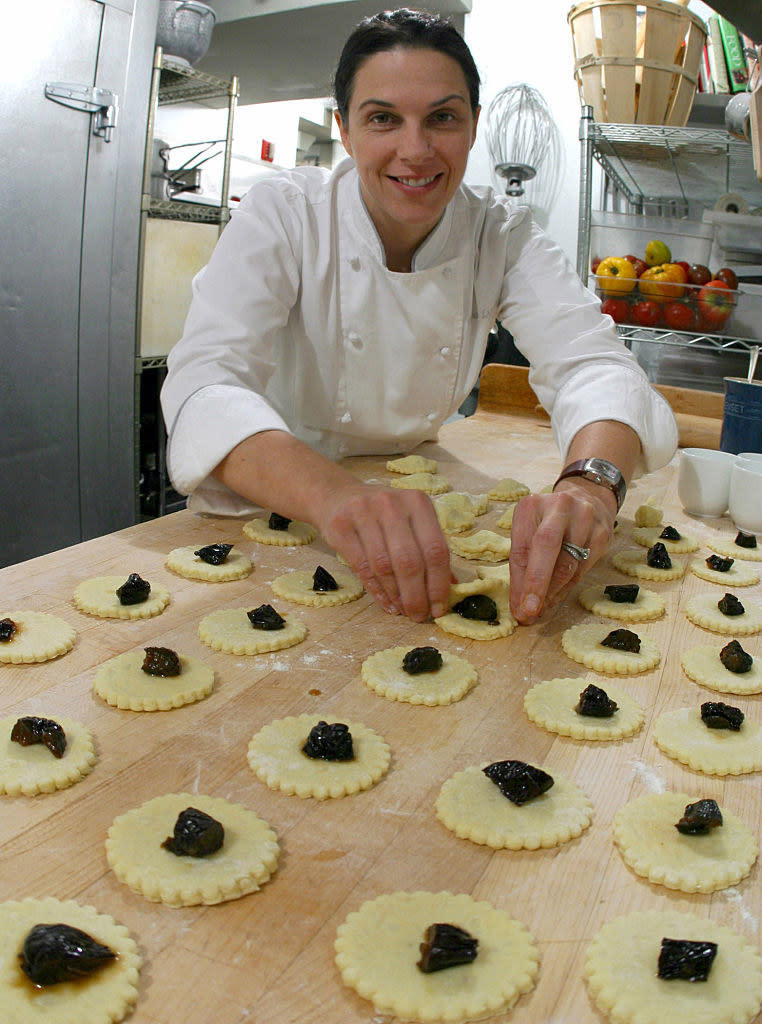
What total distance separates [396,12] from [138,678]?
1.73m

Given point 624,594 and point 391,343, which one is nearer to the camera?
point 624,594

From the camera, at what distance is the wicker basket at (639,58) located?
3.50 meters

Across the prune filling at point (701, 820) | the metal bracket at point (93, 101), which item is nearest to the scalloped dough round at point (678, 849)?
the prune filling at point (701, 820)

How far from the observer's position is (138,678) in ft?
4.10

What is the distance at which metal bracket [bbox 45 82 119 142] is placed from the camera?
357cm

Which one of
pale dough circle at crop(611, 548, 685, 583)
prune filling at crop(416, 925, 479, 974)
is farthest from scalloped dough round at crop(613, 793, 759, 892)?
pale dough circle at crop(611, 548, 685, 583)

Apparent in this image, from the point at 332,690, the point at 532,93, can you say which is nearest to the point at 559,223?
the point at 532,93

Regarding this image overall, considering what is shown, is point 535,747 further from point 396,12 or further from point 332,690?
point 396,12

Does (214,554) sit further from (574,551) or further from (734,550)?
(734,550)

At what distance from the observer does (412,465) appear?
8.38 ft

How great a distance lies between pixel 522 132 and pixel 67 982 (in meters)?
5.36

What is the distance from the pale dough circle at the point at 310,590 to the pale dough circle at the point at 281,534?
183 mm

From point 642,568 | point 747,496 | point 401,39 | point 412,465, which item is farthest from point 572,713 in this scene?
point 401,39

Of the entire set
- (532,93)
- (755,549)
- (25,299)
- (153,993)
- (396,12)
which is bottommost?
(153,993)
